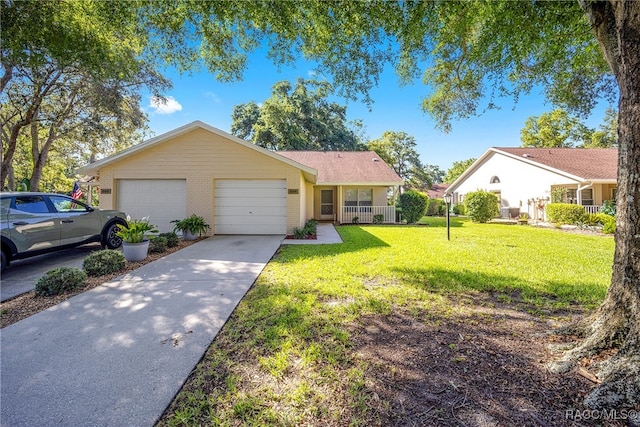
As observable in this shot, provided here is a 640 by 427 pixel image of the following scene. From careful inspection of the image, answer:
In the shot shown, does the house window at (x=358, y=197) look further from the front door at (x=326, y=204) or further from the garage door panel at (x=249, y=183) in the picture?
the garage door panel at (x=249, y=183)

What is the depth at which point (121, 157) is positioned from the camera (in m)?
10.2

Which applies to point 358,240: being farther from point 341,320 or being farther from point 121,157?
point 121,157

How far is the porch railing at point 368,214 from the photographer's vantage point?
16422mm

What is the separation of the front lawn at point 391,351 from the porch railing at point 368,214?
10749 mm

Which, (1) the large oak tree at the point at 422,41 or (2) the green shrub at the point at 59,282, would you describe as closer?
(2) the green shrub at the point at 59,282

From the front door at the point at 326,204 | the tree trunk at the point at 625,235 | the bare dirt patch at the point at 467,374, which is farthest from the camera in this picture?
the front door at the point at 326,204

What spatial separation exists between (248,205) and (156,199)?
3.59m

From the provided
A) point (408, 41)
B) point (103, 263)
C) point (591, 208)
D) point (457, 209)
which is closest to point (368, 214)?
point (408, 41)

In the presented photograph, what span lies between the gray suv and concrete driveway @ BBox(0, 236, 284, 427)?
2255mm

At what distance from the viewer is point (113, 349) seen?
2.81 metres

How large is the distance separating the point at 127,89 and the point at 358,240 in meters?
12.8

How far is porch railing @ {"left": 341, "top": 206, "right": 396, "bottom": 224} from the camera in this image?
647 inches

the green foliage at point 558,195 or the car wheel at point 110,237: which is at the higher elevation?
the green foliage at point 558,195

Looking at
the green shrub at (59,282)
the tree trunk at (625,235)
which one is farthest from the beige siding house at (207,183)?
A: the tree trunk at (625,235)
